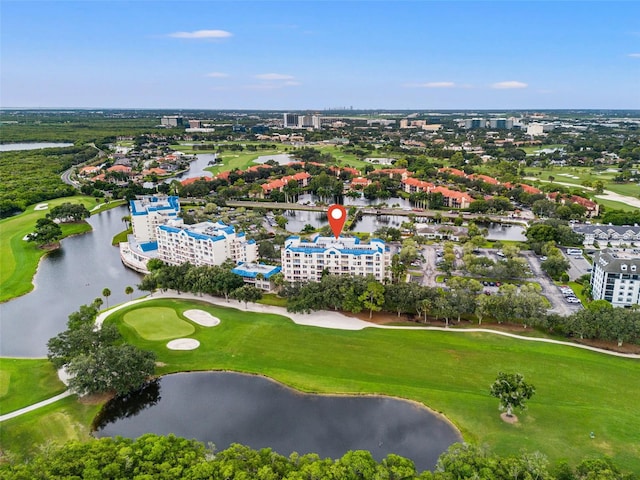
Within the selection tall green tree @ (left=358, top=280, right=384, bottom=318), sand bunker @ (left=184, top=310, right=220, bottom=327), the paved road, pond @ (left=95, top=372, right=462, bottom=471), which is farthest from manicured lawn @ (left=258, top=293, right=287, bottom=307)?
the paved road

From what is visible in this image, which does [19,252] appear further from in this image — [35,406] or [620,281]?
[620,281]

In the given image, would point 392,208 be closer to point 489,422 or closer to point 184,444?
point 489,422

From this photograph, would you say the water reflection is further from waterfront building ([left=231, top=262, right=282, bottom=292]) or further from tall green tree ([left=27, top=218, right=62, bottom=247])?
tall green tree ([left=27, top=218, right=62, bottom=247])

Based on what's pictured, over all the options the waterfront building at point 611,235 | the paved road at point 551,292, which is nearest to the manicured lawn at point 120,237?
the paved road at point 551,292

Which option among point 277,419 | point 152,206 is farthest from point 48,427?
point 152,206

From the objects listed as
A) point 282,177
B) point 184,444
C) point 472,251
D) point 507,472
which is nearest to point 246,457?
point 184,444
